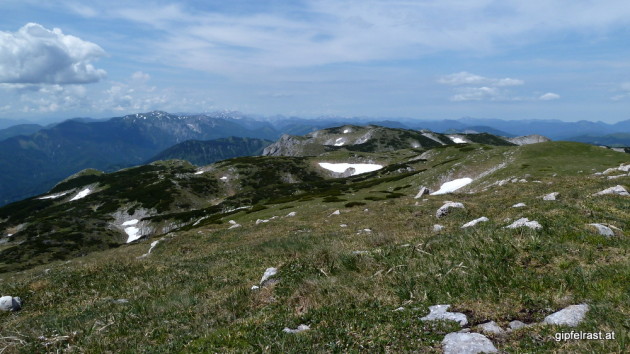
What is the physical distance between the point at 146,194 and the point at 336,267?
153 metres

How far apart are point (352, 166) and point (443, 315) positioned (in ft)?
567

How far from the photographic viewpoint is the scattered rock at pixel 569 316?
241 inches

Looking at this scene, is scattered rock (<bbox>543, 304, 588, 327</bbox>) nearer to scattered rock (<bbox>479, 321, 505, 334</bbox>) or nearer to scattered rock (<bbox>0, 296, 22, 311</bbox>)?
scattered rock (<bbox>479, 321, 505, 334</bbox>)

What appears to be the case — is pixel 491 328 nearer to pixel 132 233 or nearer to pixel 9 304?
pixel 9 304

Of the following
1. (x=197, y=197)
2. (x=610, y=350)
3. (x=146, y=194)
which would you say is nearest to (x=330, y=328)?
(x=610, y=350)

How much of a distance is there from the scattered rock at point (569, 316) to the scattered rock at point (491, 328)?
2.82 feet

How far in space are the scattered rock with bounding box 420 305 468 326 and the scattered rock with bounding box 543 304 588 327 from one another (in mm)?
1431

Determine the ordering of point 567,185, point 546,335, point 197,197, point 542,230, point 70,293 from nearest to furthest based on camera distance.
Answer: point 546,335 < point 542,230 < point 70,293 < point 567,185 < point 197,197

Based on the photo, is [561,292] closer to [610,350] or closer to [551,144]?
[610,350]

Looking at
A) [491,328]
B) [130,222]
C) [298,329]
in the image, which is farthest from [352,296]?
[130,222]

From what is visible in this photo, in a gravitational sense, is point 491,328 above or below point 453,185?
above

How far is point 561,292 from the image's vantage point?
724 cm

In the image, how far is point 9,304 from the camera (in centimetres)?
1313

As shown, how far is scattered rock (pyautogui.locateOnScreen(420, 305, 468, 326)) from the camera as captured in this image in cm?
676
